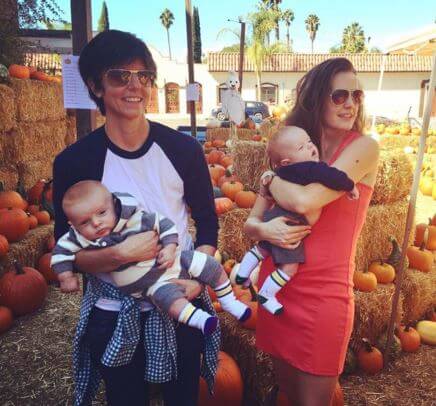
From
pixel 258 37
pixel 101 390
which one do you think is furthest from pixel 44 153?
pixel 258 37

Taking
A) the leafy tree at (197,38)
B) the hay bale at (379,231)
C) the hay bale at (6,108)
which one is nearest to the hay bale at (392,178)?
the hay bale at (379,231)

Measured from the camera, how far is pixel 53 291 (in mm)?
4453

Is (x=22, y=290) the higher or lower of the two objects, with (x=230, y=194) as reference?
lower

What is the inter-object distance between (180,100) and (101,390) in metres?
34.8

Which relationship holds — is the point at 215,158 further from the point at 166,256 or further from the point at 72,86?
the point at 166,256

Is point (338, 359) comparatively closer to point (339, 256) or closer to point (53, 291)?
point (339, 256)

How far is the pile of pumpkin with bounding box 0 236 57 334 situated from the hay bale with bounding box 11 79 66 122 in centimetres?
305

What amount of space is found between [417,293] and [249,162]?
224 cm

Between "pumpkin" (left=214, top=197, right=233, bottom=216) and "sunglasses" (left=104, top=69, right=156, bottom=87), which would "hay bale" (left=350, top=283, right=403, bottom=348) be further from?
"sunglasses" (left=104, top=69, right=156, bottom=87)

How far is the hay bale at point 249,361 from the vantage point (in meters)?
2.66

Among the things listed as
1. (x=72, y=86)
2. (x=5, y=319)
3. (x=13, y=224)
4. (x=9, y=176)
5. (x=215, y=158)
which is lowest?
(x=5, y=319)

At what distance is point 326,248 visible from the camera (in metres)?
1.65

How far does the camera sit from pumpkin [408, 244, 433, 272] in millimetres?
4094

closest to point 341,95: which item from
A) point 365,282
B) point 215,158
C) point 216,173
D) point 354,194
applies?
point 354,194
